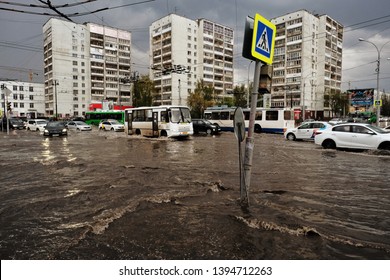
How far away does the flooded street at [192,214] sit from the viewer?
384cm

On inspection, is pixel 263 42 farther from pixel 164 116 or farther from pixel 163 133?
pixel 163 133

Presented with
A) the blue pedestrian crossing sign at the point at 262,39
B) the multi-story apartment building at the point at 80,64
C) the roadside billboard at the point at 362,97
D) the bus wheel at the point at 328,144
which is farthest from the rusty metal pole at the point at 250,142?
the multi-story apartment building at the point at 80,64

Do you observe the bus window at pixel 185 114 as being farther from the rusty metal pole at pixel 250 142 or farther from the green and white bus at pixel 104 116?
the green and white bus at pixel 104 116

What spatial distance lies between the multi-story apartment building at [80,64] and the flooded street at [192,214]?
263ft

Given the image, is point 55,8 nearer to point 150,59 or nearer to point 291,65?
point 291,65

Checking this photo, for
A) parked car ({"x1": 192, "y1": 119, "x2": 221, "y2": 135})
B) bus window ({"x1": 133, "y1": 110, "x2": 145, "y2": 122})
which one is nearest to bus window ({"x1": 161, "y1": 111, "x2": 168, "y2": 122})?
bus window ({"x1": 133, "y1": 110, "x2": 145, "y2": 122})

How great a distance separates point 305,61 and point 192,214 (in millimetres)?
81870

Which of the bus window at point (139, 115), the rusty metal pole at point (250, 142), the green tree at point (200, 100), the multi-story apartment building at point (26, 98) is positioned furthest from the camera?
the multi-story apartment building at point (26, 98)

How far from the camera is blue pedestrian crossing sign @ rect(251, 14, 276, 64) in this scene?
15.3ft

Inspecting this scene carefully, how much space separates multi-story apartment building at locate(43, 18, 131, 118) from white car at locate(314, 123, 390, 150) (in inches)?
2992

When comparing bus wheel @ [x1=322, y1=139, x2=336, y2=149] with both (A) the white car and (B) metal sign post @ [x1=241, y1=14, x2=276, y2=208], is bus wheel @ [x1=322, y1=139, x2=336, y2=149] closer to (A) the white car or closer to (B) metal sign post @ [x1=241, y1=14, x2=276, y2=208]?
(A) the white car

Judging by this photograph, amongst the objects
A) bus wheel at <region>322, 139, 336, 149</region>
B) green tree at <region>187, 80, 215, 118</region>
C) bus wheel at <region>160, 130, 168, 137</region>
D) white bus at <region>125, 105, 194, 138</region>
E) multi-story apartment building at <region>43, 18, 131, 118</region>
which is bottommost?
bus wheel at <region>322, 139, 336, 149</region>

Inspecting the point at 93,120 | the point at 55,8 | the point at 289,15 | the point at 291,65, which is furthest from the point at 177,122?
the point at 289,15

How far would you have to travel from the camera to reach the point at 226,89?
3775 inches
